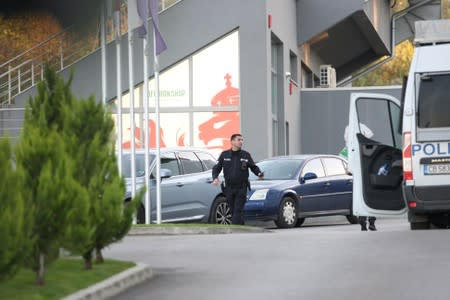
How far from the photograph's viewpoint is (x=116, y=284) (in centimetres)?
1165

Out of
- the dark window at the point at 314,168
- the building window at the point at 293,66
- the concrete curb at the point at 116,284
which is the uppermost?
the building window at the point at 293,66

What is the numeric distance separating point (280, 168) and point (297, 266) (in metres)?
13.1

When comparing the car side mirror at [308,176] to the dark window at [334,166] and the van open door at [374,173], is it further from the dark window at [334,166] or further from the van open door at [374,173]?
the van open door at [374,173]

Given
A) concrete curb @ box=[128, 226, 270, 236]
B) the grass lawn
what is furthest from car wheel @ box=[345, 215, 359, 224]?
the grass lawn

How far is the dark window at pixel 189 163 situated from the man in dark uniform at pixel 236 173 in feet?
6.45

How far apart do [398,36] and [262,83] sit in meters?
28.2

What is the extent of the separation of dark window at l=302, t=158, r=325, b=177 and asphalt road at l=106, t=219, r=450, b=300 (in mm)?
7835

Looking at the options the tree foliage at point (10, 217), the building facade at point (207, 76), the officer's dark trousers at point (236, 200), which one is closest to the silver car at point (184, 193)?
the officer's dark trousers at point (236, 200)

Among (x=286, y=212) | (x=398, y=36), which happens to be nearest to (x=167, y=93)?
(x=286, y=212)

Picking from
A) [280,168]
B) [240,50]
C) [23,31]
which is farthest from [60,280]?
[23,31]

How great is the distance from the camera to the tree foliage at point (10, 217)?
9.09 m

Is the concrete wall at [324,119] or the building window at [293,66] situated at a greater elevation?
the building window at [293,66]

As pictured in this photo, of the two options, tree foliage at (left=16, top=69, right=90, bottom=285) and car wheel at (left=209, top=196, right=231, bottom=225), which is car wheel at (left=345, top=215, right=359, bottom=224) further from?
tree foliage at (left=16, top=69, right=90, bottom=285)

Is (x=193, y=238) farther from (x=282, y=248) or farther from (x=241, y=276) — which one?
(x=241, y=276)
